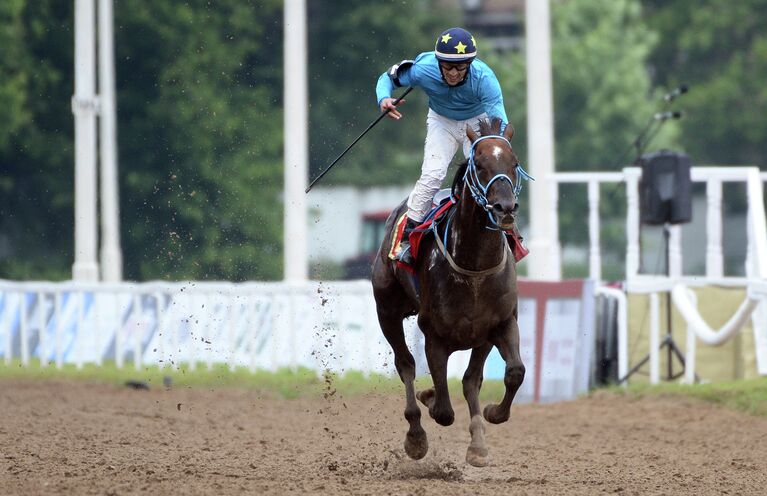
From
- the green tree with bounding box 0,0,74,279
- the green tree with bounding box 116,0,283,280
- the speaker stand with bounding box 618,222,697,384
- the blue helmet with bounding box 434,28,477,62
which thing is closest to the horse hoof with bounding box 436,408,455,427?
the blue helmet with bounding box 434,28,477,62

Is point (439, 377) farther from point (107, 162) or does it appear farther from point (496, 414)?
point (107, 162)

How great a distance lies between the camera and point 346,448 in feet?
41.0

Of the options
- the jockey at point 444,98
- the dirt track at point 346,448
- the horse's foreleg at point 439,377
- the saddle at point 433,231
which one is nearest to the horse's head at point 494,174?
the jockey at point 444,98

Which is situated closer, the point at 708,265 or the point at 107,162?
the point at 708,265

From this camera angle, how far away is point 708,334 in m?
15.7

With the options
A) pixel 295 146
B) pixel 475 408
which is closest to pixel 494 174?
pixel 475 408

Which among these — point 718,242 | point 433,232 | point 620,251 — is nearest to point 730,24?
point 620,251

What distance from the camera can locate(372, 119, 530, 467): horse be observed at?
9.68 metres

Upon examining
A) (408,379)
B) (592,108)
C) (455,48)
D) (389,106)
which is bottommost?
(408,379)

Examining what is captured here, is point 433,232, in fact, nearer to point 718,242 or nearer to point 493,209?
point 493,209

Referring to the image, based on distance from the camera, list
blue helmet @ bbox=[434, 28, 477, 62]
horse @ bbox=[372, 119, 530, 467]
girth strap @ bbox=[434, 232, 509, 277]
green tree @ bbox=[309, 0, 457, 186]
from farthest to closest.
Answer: green tree @ bbox=[309, 0, 457, 186] < blue helmet @ bbox=[434, 28, 477, 62] < girth strap @ bbox=[434, 232, 509, 277] < horse @ bbox=[372, 119, 530, 467]

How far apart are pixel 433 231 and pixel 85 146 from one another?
1477 cm

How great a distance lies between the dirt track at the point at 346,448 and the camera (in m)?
9.81

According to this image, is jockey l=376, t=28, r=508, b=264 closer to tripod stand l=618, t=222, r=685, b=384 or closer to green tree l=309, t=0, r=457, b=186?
tripod stand l=618, t=222, r=685, b=384
